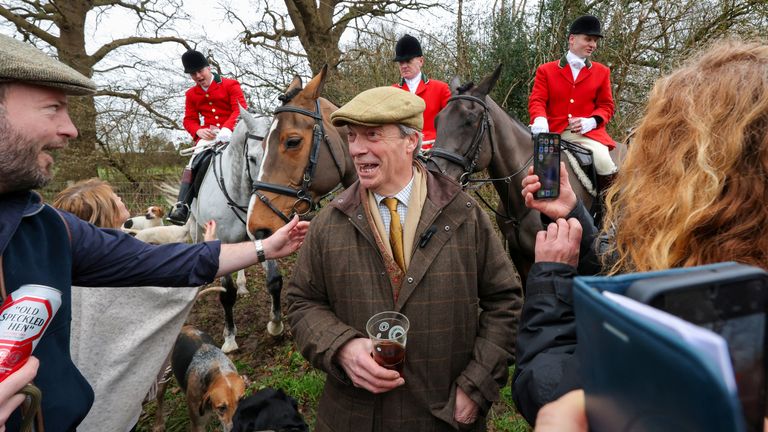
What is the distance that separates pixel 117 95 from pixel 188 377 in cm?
1093

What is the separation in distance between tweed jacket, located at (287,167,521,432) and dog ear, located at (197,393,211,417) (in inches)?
48.2

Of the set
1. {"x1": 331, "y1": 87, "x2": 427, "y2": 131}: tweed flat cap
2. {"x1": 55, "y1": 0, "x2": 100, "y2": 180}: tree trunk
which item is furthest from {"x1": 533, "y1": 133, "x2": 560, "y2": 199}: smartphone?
{"x1": 55, "y1": 0, "x2": 100, "y2": 180}: tree trunk

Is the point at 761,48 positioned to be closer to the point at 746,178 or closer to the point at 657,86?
the point at 657,86

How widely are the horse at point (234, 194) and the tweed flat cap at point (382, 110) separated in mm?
2470

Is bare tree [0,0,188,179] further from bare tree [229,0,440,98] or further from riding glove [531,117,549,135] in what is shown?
riding glove [531,117,549,135]

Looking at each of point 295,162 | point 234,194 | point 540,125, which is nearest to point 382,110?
point 295,162

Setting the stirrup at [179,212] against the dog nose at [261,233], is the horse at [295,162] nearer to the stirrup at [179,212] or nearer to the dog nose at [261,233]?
the dog nose at [261,233]

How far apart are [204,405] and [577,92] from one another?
481cm

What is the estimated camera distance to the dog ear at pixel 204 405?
2.78 metres

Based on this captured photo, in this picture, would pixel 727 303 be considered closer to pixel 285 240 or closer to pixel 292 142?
pixel 285 240

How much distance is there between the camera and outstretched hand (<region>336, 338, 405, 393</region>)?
5.21 feet

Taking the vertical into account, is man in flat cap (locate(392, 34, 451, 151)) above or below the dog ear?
above

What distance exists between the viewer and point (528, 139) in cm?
433

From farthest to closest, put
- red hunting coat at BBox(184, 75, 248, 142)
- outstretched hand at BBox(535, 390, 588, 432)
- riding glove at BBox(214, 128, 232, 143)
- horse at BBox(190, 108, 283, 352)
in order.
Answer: red hunting coat at BBox(184, 75, 248, 142) → riding glove at BBox(214, 128, 232, 143) → horse at BBox(190, 108, 283, 352) → outstretched hand at BBox(535, 390, 588, 432)
